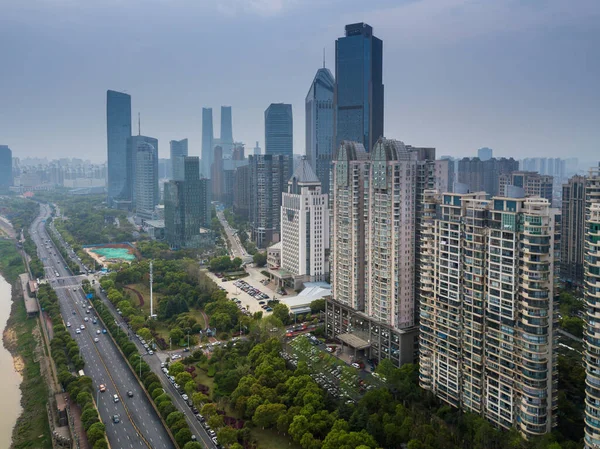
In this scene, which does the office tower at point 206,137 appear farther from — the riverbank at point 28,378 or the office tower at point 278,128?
the riverbank at point 28,378

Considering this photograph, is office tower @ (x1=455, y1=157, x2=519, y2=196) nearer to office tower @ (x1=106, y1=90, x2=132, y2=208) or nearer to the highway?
the highway

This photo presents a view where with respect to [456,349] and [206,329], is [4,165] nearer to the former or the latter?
[206,329]

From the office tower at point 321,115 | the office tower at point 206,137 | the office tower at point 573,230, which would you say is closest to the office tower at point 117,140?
the office tower at point 321,115

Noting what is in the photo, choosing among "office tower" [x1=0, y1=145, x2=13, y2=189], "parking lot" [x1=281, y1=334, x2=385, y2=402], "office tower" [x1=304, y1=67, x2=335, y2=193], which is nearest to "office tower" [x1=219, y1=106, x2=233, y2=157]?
"office tower" [x1=0, y1=145, x2=13, y2=189]

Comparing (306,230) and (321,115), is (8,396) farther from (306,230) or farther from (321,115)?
(321,115)

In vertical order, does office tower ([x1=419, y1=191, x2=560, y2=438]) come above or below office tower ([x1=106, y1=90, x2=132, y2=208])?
below

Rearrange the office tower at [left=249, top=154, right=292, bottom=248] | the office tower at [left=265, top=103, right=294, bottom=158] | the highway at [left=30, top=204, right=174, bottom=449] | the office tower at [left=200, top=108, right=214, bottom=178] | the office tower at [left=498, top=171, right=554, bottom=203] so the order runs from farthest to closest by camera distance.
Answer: the office tower at [left=200, top=108, right=214, bottom=178] → the office tower at [left=265, top=103, right=294, bottom=158] → the office tower at [left=249, top=154, right=292, bottom=248] → the office tower at [left=498, top=171, right=554, bottom=203] → the highway at [left=30, top=204, right=174, bottom=449]
